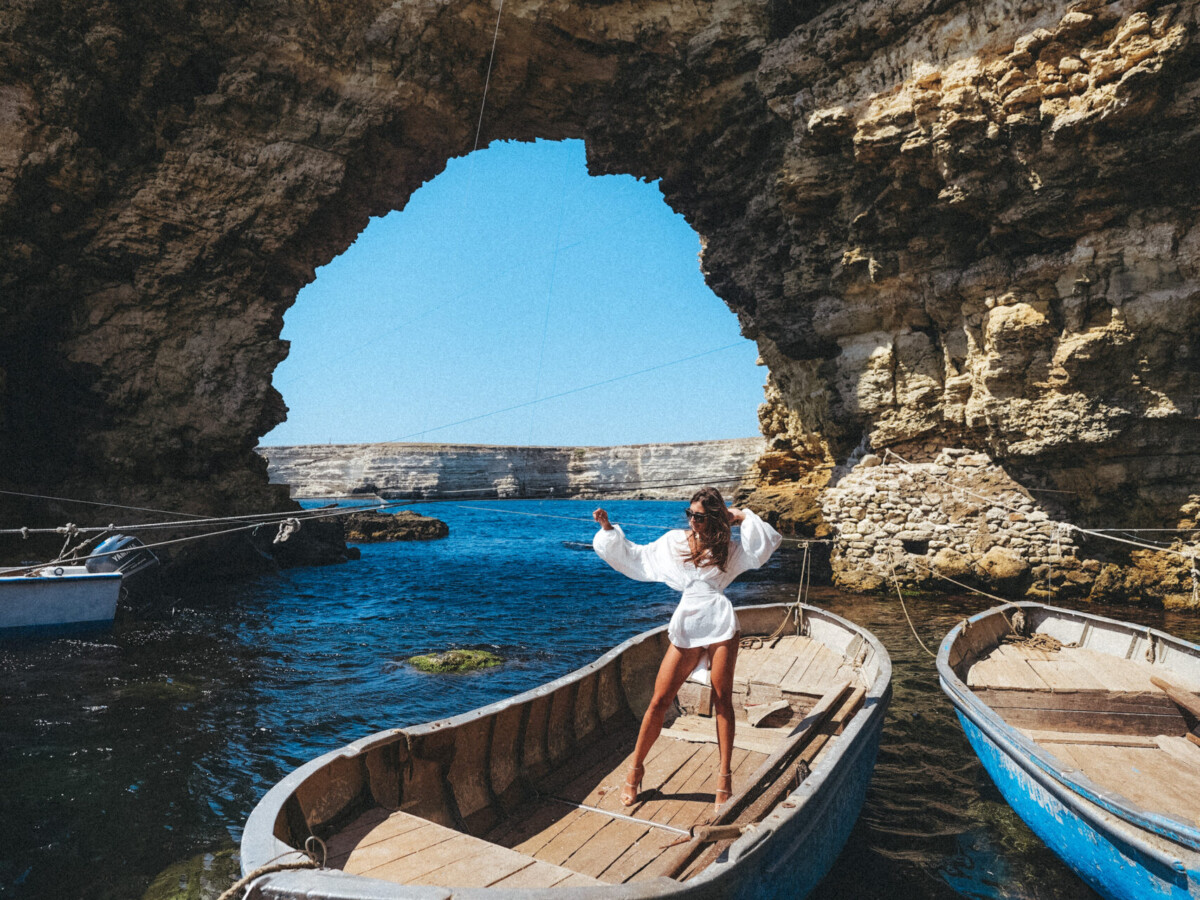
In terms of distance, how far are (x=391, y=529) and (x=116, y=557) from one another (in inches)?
783

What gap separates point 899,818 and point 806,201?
13.6 m

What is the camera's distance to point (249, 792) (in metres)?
5.98

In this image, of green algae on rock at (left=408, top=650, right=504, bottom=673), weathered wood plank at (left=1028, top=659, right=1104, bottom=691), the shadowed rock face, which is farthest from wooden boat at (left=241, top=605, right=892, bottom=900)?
the shadowed rock face

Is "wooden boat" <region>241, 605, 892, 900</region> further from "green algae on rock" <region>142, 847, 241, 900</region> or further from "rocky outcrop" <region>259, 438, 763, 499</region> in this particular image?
"rocky outcrop" <region>259, 438, 763, 499</region>

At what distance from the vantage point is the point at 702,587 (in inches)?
166

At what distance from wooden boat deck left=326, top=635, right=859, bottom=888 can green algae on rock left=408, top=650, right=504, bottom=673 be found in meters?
4.85

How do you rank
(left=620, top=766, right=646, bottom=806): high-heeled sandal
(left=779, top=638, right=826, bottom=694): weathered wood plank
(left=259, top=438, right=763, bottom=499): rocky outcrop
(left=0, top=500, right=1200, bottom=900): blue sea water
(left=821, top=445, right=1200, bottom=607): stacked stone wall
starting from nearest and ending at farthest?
1. (left=620, top=766, right=646, bottom=806): high-heeled sandal
2. (left=0, top=500, right=1200, bottom=900): blue sea water
3. (left=779, top=638, right=826, bottom=694): weathered wood plank
4. (left=821, top=445, right=1200, bottom=607): stacked stone wall
5. (left=259, top=438, right=763, bottom=499): rocky outcrop

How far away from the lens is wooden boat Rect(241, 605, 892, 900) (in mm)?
2967

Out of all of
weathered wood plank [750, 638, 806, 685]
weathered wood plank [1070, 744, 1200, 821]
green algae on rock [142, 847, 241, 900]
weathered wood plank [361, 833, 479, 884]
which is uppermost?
weathered wood plank [750, 638, 806, 685]

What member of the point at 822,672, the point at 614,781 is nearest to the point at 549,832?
the point at 614,781

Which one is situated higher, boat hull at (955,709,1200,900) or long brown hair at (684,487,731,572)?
long brown hair at (684,487,731,572)

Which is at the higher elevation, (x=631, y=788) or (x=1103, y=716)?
(x=1103, y=716)

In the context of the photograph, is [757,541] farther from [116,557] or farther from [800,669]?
[116,557]

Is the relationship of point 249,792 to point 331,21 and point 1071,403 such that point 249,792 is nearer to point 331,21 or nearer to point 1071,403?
point 1071,403
